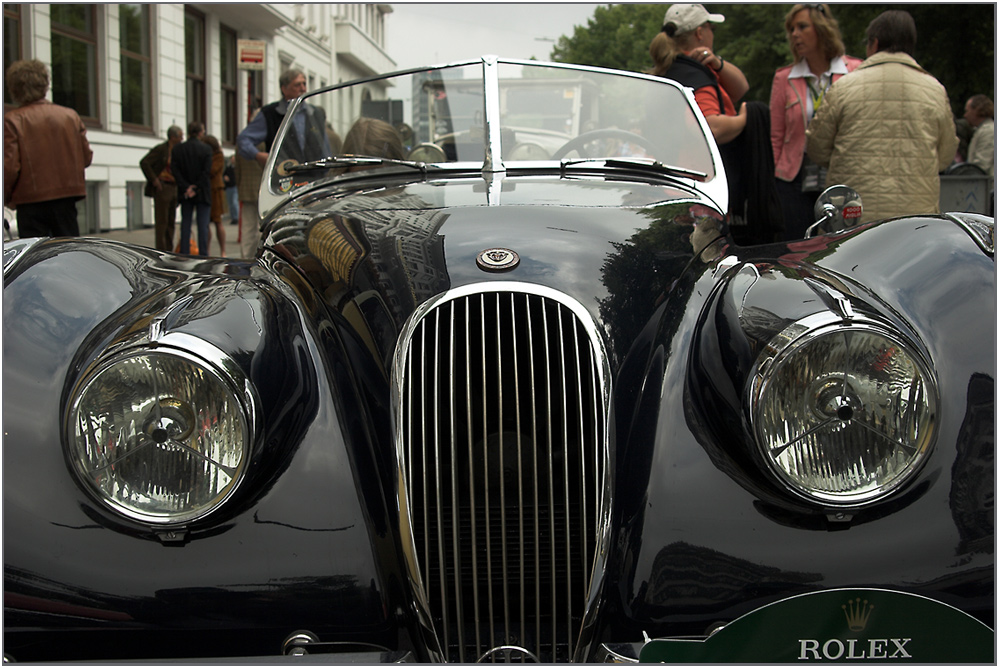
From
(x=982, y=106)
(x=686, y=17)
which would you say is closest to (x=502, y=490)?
(x=686, y=17)

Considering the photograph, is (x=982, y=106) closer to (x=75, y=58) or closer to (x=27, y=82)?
(x=27, y=82)

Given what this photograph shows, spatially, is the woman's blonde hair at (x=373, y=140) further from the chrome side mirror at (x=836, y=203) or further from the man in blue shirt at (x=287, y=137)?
the chrome side mirror at (x=836, y=203)

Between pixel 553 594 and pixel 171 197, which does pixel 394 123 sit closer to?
pixel 553 594

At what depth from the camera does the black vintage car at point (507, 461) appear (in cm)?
184

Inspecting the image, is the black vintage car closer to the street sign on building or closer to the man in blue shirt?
the man in blue shirt

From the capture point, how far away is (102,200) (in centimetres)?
1552

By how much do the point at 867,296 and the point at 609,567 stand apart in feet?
2.87

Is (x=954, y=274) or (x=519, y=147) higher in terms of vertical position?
(x=519, y=147)

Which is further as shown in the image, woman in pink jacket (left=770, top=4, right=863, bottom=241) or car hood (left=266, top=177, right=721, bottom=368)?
woman in pink jacket (left=770, top=4, right=863, bottom=241)

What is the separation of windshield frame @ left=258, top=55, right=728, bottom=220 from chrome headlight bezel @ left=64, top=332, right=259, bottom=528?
142cm

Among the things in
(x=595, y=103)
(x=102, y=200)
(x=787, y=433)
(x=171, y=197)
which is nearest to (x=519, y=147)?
(x=595, y=103)

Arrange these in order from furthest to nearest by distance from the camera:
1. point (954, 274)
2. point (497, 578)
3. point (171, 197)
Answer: point (171, 197) < point (954, 274) < point (497, 578)

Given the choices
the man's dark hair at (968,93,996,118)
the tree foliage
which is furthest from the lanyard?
the man's dark hair at (968,93,996,118)

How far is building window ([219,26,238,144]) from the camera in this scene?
22.1m
